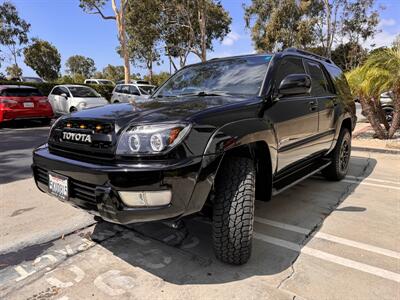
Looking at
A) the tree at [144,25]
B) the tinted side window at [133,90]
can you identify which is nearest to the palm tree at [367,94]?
the tinted side window at [133,90]

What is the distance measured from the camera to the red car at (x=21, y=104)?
10578 mm

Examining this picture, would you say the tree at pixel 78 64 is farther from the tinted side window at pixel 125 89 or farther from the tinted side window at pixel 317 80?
the tinted side window at pixel 317 80

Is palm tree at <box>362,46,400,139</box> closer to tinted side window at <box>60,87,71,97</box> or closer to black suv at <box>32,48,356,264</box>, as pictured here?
black suv at <box>32,48,356,264</box>

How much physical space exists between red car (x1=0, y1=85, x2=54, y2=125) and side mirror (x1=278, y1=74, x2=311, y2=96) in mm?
9960

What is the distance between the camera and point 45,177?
288 cm

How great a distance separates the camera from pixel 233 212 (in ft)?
8.41

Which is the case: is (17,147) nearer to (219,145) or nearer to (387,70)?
(219,145)

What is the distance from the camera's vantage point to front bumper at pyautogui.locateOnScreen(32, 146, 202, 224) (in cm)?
221

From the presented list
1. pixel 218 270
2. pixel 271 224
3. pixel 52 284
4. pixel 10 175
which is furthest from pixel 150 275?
pixel 10 175

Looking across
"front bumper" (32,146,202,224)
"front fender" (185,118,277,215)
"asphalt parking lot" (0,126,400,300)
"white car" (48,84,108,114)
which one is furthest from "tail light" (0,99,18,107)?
"front fender" (185,118,277,215)

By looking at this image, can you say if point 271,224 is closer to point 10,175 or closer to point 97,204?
point 97,204

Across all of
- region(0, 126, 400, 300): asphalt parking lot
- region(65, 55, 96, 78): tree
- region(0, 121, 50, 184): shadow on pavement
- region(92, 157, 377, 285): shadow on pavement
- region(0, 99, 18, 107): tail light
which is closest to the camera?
region(0, 126, 400, 300): asphalt parking lot

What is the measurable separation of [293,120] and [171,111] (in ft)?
4.95

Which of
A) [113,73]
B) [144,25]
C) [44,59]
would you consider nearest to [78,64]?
[113,73]
